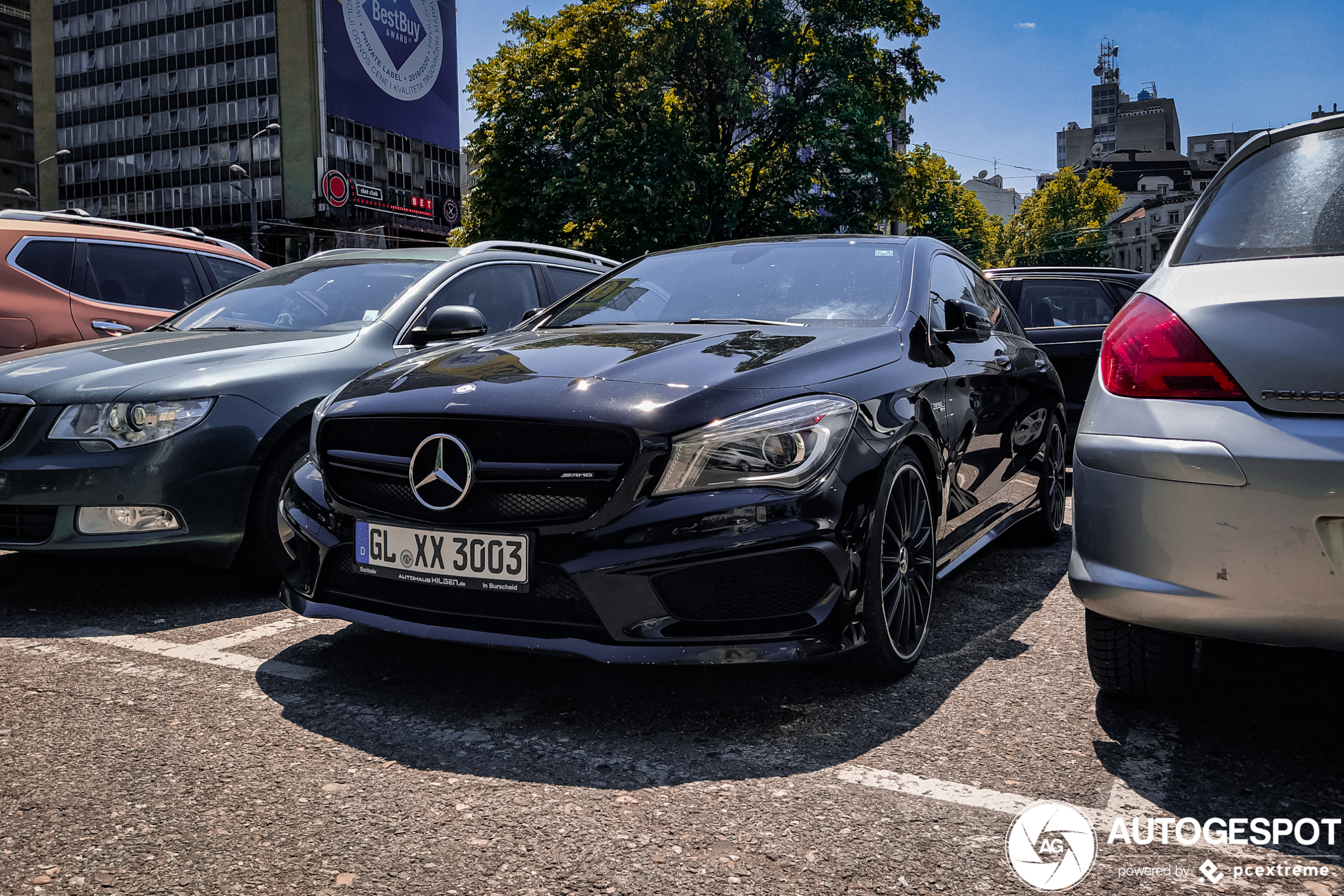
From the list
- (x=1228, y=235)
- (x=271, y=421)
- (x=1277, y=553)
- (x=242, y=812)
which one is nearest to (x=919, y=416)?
(x=1228, y=235)

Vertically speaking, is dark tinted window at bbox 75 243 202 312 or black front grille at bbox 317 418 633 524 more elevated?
dark tinted window at bbox 75 243 202 312

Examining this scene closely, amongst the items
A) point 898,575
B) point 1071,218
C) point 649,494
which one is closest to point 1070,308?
point 898,575

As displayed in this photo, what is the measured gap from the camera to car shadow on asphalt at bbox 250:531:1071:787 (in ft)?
8.88

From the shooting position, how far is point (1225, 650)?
3.62m

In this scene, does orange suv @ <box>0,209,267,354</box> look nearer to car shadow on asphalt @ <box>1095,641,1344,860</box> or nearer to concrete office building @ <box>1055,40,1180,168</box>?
car shadow on asphalt @ <box>1095,641,1344,860</box>

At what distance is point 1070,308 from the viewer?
888 cm

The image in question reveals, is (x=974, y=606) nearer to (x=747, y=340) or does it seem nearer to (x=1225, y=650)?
(x=1225, y=650)

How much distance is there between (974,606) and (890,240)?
58.7 inches

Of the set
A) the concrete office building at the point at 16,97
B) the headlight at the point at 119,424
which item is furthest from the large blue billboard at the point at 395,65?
the headlight at the point at 119,424

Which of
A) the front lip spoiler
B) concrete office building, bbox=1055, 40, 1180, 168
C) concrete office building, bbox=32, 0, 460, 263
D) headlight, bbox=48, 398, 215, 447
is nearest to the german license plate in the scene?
the front lip spoiler

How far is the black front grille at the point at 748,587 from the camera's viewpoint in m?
2.77

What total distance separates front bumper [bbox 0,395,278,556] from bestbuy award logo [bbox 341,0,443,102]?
69192 mm

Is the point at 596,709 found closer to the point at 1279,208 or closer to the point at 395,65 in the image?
the point at 1279,208

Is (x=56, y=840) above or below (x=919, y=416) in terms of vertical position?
below
